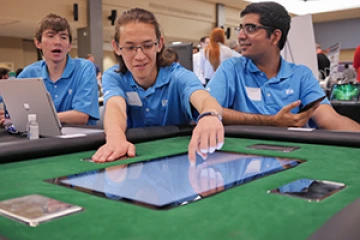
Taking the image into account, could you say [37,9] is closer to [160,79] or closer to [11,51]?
[11,51]

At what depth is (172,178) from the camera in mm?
1052

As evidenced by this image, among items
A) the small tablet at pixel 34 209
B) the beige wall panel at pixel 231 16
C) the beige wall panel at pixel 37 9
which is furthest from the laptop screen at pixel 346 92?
the beige wall panel at pixel 231 16

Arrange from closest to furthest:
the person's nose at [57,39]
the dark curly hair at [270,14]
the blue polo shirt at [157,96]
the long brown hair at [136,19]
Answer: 1. the long brown hair at [136,19]
2. the blue polo shirt at [157,96]
3. the dark curly hair at [270,14]
4. the person's nose at [57,39]

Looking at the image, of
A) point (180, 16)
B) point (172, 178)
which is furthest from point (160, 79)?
point (180, 16)

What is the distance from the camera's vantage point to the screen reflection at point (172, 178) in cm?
88

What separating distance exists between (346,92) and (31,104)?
2939 millimetres

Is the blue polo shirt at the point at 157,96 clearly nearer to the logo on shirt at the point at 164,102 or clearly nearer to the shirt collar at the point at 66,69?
the logo on shirt at the point at 164,102

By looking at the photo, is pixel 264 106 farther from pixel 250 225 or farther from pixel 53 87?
pixel 250 225

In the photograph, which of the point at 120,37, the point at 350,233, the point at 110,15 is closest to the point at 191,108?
the point at 120,37

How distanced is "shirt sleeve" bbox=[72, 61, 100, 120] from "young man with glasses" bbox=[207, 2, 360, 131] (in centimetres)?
88

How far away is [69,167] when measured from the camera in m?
1.20

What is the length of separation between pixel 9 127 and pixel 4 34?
1057cm

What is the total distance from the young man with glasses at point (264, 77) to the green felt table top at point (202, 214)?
125 cm

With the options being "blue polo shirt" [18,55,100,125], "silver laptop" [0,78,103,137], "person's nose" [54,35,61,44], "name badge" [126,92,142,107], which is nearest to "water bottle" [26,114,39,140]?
"silver laptop" [0,78,103,137]
